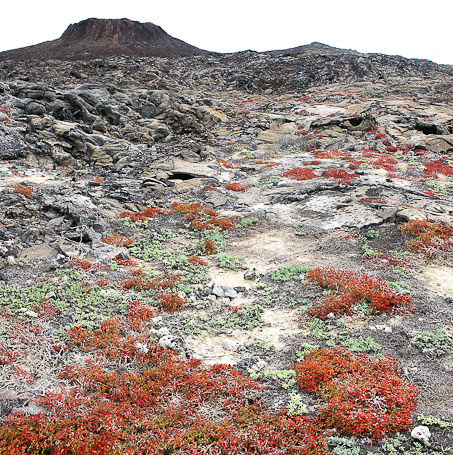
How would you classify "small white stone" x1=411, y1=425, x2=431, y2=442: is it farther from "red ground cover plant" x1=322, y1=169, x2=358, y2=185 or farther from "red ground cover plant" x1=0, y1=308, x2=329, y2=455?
"red ground cover plant" x1=322, y1=169, x2=358, y2=185

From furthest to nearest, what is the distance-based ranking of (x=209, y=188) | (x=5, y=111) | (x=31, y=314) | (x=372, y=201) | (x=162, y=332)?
(x=5, y=111)
(x=209, y=188)
(x=372, y=201)
(x=31, y=314)
(x=162, y=332)

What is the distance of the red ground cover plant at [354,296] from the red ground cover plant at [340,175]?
12.7m

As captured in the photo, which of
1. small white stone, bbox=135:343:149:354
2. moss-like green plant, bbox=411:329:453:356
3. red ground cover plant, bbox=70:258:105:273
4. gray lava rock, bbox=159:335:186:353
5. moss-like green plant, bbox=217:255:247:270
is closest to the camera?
moss-like green plant, bbox=411:329:453:356

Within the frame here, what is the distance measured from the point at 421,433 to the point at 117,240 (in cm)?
1289

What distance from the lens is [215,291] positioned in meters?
12.0

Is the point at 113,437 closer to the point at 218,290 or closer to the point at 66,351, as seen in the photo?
the point at 66,351

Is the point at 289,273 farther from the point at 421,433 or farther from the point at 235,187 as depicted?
the point at 235,187

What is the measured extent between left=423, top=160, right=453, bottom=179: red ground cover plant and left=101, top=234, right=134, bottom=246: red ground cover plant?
23334mm

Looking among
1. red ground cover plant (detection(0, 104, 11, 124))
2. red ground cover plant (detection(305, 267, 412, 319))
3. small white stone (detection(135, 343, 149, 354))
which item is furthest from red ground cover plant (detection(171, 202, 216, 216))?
red ground cover plant (detection(0, 104, 11, 124))

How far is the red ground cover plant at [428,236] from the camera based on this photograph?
13.6m

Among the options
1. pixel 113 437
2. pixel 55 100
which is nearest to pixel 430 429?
pixel 113 437

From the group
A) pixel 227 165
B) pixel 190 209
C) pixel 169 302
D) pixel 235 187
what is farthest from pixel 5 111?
pixel 169 302

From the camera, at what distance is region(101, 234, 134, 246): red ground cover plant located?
607 inches

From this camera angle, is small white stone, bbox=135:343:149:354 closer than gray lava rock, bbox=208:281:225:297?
Yes
